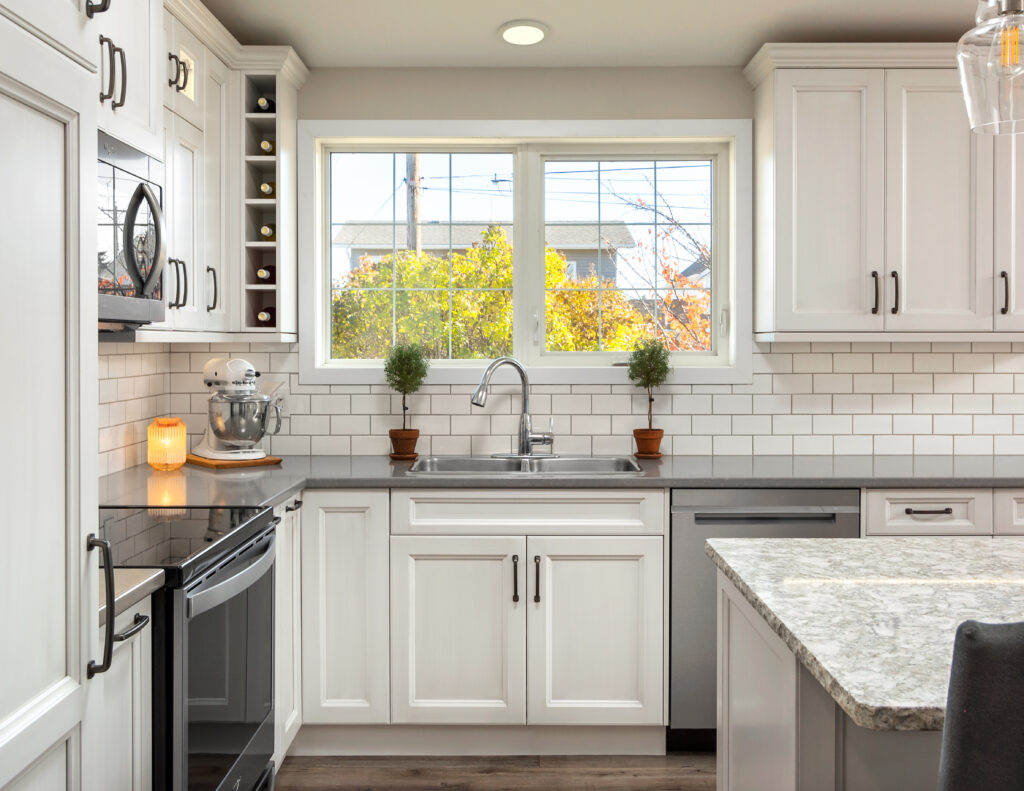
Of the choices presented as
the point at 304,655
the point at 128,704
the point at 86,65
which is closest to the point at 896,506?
the point at 304,655

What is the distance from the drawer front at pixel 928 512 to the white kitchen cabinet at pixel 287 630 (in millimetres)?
1822

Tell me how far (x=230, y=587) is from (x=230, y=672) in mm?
207

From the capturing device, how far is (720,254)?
3326 millimetres

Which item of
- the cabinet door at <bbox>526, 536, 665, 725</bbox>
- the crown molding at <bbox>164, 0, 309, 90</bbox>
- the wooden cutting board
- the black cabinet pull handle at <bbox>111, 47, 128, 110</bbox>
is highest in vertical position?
the crown molding at <bbox>164, 0, 309, 90</bbox>

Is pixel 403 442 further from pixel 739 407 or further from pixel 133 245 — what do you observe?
pixel 133 245

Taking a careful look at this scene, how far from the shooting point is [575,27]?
9.26ft

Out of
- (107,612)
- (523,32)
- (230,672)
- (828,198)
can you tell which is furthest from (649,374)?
(107,612)

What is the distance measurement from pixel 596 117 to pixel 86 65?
236 cm

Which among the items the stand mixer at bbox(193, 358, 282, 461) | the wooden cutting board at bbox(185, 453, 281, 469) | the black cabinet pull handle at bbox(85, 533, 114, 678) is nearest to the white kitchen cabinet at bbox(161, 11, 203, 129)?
the stand mixer at bbox(193, 358, 282, 461)

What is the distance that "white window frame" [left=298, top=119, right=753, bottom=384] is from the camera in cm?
319

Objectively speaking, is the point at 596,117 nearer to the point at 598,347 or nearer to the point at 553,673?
the point at 598,347

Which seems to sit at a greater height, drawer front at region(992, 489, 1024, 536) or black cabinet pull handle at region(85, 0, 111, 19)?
black cabinet pull handle at region(85, 0, 111, 19)

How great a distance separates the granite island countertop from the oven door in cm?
104

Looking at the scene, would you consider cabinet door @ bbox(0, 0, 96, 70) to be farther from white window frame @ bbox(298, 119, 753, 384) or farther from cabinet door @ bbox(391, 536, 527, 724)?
white window frame @ bbox(298, 119, 753, 384)
